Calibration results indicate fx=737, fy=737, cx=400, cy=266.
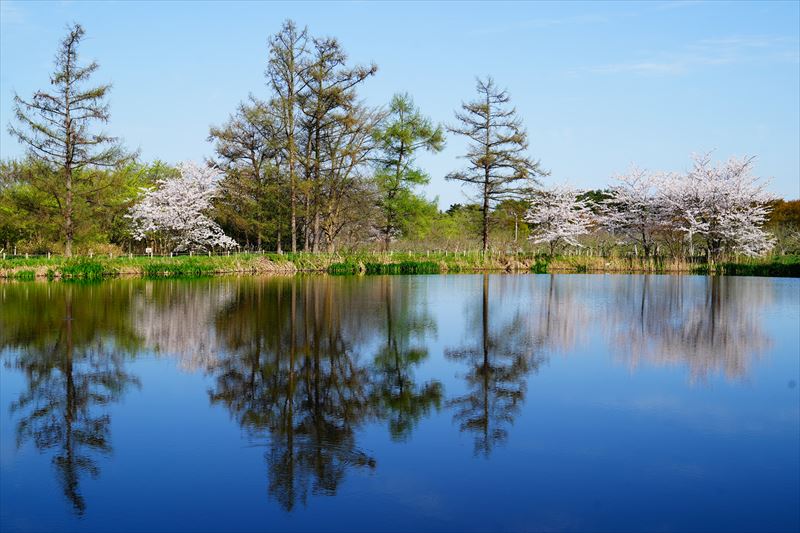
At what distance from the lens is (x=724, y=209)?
4303cm

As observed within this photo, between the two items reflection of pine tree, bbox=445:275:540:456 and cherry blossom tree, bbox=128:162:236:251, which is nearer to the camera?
reflection of pine tree, bbox=445:275:540:456

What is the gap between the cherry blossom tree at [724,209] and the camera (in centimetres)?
4278

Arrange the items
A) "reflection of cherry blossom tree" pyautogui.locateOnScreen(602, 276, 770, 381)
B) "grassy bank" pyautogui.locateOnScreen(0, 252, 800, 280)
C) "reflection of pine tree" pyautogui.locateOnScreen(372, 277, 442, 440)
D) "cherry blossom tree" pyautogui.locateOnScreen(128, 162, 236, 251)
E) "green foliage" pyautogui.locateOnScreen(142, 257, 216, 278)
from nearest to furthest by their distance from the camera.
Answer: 1. "reflection of pine tree" pyautogui.locateOnScreen(372, 277, 442, 440)
2. "reflection of cherry blossom tree" pyautogui.locateOnScreen(602, 276, 770, 381)
3. "grassy bank" pyautogui.locateOnScreen(0, 252, 800, 280)
4. "green foliage" pyautogui.locateOnScreen(142, 257, 216, 278)
5. "cherry blossom tree" pyautogui.locateOnScreen(128, 162, 236, 251)

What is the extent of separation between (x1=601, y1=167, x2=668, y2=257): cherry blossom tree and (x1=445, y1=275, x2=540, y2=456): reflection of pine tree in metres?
33.7

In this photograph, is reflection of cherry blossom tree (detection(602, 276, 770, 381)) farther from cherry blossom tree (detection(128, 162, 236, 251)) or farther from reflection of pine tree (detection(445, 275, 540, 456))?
cherry blossom tree (detection(128, 162, 236, 251))

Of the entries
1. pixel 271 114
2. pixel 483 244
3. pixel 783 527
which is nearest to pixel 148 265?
pixel 271 114

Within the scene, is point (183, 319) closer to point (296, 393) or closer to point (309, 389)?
point (309, 389)

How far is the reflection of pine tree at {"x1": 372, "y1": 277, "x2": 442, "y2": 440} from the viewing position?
9.20 m

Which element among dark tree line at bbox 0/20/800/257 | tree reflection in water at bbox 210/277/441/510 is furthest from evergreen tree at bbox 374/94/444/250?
tree reflection in water at bbox 210/277/441/510

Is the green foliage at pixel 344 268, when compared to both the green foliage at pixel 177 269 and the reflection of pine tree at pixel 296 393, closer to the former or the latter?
the green foliage at pixel 177 269

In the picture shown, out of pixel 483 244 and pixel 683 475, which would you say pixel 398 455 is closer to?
pixel 683 475

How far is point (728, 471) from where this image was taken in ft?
23.6

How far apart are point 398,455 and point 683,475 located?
2.79 m

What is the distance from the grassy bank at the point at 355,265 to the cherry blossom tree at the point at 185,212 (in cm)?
654
